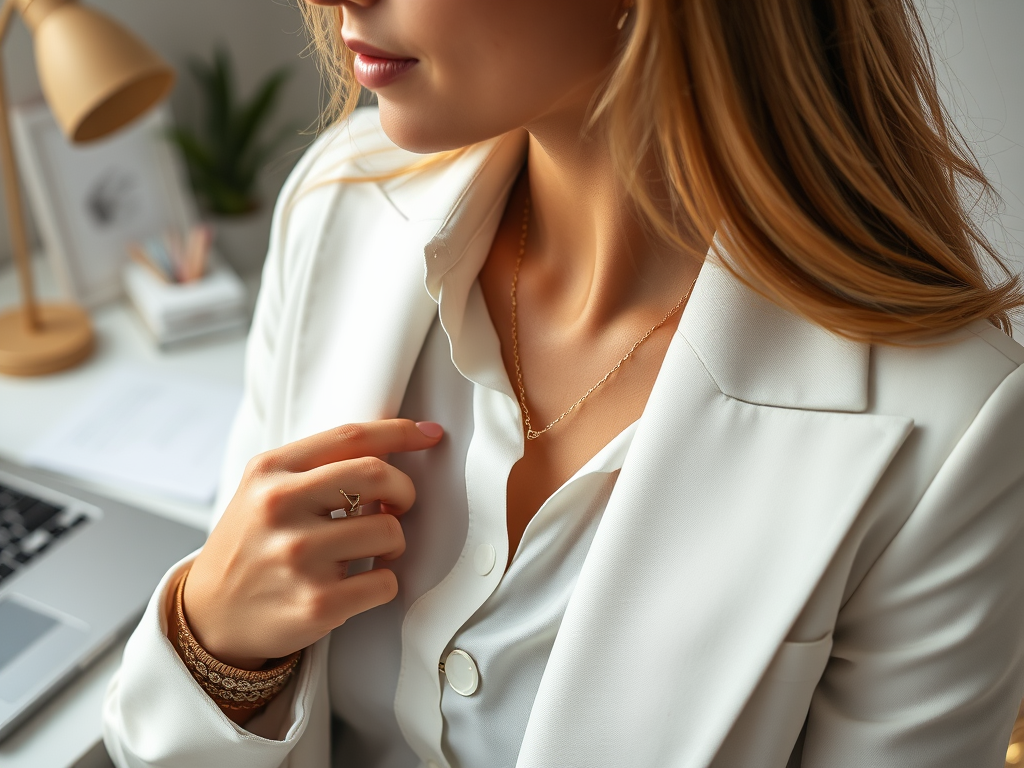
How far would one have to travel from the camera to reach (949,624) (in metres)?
0.65

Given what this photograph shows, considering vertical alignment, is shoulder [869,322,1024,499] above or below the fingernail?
above

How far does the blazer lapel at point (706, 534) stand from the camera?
65cm

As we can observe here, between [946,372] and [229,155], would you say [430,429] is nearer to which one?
[946,372]

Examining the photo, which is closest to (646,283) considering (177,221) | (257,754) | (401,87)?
(401,87)

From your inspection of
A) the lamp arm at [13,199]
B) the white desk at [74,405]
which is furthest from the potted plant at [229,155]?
the lamp arm at [13,199]

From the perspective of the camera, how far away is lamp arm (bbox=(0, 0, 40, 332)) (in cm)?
123

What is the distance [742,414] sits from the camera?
691 millimetres

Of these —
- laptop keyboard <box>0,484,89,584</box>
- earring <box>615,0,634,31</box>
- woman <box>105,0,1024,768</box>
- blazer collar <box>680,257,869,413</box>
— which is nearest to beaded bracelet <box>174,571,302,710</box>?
woman <box>105,0,1024,768</box>

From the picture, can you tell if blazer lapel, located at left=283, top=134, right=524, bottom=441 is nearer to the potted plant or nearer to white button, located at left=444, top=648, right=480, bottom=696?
white button, located at left=444, top=648, right=480, bottom=696

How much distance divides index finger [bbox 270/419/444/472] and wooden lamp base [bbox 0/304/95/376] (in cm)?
73

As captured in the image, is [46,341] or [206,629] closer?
[206,629]

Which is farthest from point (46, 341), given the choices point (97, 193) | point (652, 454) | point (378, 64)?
point (652, 454)

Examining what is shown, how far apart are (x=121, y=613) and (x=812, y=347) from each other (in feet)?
2.46

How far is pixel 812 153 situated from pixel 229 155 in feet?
4.26
